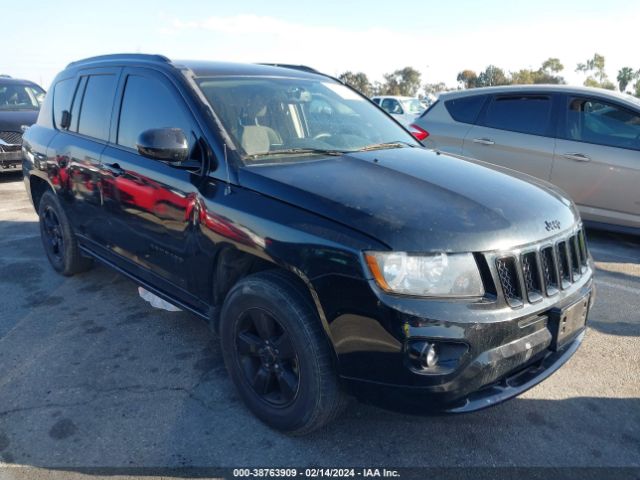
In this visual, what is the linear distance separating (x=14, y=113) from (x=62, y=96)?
638cm

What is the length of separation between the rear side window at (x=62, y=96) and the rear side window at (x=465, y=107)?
4432 mm

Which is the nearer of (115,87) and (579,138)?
(115,87)

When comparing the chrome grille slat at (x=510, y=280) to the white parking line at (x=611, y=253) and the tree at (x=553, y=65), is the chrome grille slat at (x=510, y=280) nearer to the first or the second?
the white parking line at (x=611, y=253)

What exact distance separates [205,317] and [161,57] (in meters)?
1.69

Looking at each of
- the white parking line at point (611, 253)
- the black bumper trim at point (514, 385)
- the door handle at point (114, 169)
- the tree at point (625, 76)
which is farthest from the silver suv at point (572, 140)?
the tree at point (625, 76)

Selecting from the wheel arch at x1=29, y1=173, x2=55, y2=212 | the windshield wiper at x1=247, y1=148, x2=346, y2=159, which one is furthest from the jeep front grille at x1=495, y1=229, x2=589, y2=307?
the wheel arch at x1=29, y1=173, x2=55, y2=212

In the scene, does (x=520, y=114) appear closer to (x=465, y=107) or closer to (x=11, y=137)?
(x=465, y=107)

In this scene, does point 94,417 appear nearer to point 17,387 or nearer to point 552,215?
point 17,387

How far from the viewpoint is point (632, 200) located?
547 centimetres

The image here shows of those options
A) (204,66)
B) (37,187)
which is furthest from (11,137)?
(204,66)

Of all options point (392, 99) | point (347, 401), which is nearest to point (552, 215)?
point (347, 401)

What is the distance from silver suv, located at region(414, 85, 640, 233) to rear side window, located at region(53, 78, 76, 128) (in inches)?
171

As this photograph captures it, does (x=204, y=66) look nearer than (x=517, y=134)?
Yes

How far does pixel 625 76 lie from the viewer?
61.4 metres
